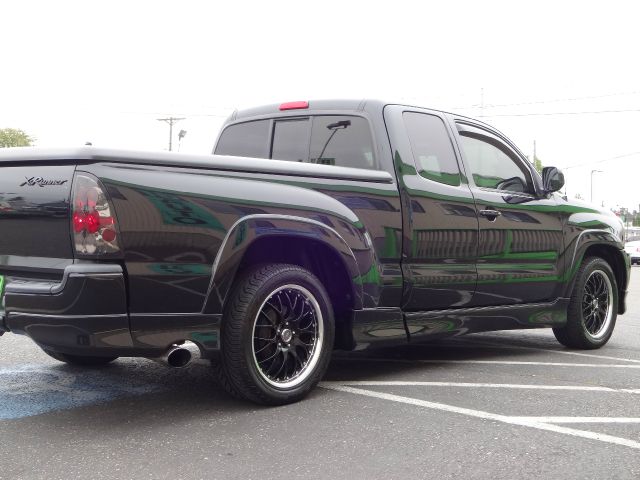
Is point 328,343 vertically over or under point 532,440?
over

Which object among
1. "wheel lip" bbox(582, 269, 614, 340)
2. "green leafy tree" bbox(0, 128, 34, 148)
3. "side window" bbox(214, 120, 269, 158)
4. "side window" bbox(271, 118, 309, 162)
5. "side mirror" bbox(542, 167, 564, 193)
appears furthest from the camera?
"green leafy tree" bbox(0, 128, 34, 148)

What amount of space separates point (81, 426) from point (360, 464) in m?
1.47

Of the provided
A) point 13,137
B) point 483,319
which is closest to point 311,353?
point 483,319

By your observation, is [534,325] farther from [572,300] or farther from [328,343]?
[328,343]

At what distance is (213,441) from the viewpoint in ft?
11.9

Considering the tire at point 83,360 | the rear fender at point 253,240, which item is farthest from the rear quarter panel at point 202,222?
the tire at point 83,360

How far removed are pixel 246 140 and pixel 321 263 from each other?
A: 168 centimetres

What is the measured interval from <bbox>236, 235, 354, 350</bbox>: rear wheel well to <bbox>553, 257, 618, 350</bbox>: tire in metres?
2.58

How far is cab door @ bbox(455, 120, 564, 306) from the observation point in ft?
18.1

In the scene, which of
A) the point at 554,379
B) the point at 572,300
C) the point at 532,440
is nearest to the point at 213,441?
the point at 532,440

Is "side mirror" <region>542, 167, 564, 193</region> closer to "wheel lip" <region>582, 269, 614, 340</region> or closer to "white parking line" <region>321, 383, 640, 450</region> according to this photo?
"wheel lip" <region>582, 269, 614, 340</region>

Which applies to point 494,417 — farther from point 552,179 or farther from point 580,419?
point 552,179

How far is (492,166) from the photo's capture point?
5855 millimetres

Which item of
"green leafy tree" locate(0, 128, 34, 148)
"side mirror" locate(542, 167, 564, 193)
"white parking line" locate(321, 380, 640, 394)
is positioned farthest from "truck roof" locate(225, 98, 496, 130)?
"green leafy tree" locate(0, 128, 34, 148)
